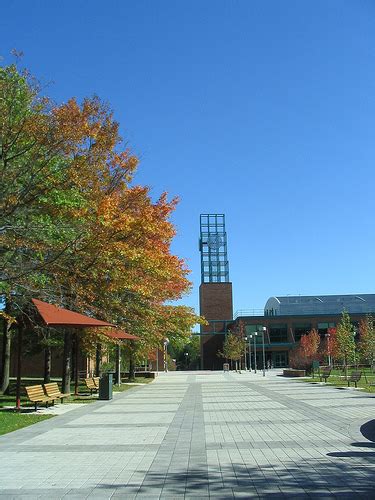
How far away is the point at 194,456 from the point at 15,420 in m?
7.47

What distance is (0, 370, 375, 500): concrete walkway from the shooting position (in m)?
6.80

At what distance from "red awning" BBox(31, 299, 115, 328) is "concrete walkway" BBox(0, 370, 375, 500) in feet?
10.6

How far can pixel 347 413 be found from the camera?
1546cm

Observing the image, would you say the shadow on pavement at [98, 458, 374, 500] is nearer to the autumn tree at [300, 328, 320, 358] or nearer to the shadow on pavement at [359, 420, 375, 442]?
the shadow on pavement at [359, 420, 375, 442]

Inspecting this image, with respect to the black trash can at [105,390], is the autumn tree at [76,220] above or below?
above

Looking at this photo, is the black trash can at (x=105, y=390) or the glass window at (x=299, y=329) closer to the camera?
the black trash can at (x=105, y=390)

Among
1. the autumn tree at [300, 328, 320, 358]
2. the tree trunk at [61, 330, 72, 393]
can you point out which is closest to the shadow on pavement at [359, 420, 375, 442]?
the tree trunk at [61, 330, 72, 393]

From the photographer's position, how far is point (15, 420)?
48.1ft

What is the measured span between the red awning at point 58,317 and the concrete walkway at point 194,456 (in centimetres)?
322

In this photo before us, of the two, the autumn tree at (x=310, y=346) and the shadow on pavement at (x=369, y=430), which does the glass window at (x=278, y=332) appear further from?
the shadow on pavement at (x=369, y=430)

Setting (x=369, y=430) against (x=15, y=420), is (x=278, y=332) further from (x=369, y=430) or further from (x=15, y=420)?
(x=369, y=430)

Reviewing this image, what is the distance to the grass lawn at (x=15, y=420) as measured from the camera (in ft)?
43.0

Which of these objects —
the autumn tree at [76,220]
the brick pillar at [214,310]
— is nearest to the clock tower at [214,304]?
the brick pillar at [214,310]

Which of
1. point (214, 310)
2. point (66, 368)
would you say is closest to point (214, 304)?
point (214, 310)
